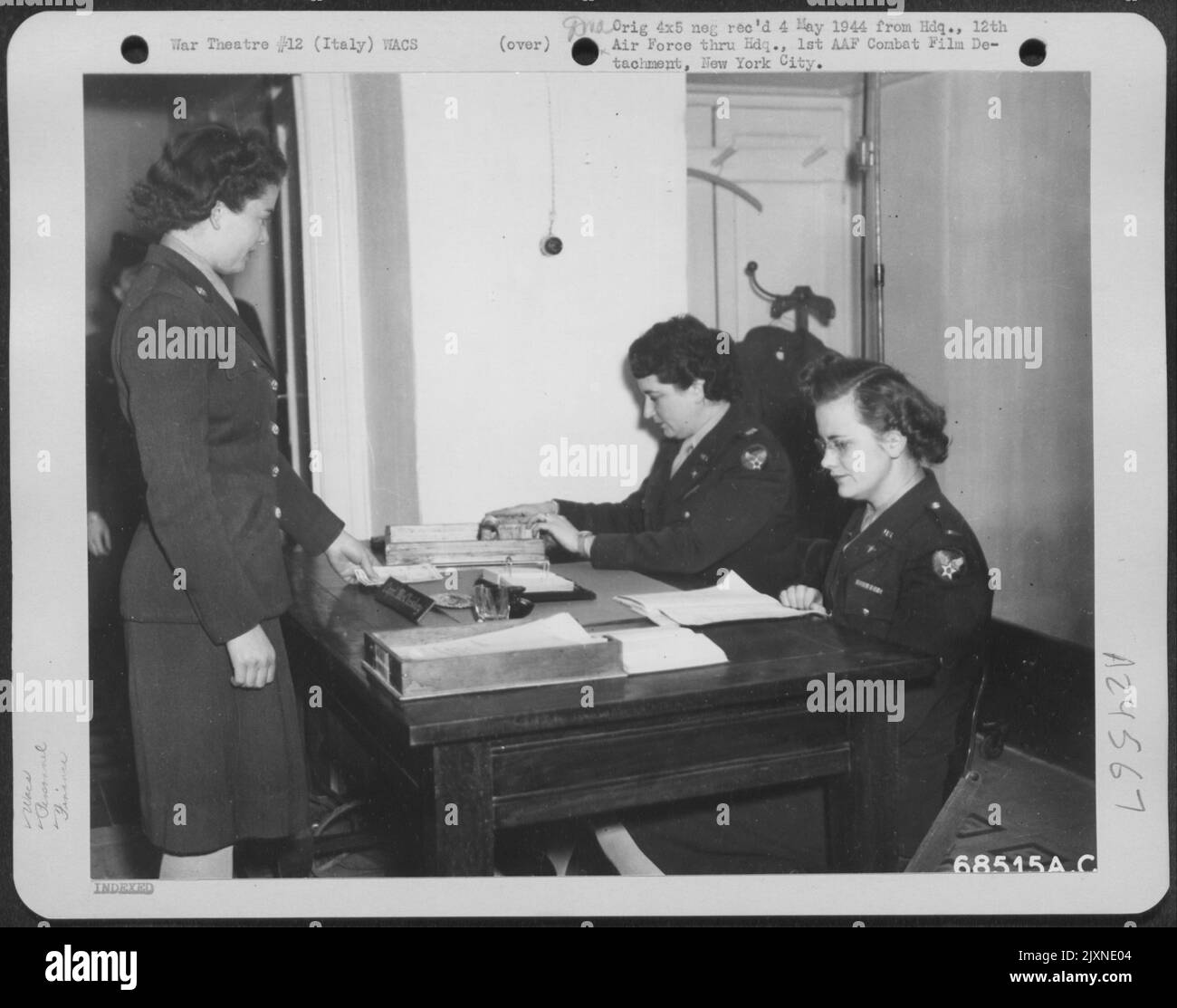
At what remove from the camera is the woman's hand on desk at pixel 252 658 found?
149cm

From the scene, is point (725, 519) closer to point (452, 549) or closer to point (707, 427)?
point (707, 427)

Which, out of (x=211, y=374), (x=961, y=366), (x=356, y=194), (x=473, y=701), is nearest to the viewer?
(x=473, y=701)

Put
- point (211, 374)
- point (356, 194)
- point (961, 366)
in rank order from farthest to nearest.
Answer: point (356, 194), point (961, 366), point (211, 374)

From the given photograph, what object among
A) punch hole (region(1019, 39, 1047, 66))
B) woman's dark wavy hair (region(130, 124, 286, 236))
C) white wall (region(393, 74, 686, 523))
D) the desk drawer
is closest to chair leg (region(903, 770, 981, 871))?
the desk drawer

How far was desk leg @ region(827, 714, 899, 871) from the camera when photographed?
143cm

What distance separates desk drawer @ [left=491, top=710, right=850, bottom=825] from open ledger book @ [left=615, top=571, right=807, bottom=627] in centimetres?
20

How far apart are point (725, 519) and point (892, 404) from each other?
0.44 m

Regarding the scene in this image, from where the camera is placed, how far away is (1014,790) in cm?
157

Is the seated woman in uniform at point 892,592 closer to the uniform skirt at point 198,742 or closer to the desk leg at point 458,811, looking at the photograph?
the desk leg at point 458,811

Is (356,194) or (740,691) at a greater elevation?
(356,194)

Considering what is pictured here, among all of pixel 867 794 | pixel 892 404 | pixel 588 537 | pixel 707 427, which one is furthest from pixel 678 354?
pixel 867 794
